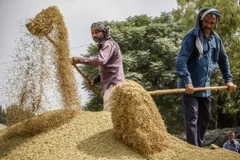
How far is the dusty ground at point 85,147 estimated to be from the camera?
14.9ft

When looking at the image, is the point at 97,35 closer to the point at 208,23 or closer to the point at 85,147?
the point at 208,23

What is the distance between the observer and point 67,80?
17.7ft

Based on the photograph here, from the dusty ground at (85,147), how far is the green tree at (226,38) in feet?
50.6

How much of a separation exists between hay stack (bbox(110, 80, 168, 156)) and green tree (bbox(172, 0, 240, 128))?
51.5ft

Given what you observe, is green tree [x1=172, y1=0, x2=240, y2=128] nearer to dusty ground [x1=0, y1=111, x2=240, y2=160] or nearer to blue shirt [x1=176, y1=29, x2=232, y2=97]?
blue shirt [x1=176, y1=29, x2=232, y2=97]

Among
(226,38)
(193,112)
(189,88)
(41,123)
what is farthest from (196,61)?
(226,38)

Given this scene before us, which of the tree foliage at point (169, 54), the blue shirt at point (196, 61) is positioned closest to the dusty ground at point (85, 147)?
the blue shirt at point (196, 61)

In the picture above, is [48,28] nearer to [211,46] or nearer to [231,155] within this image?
[211,46]

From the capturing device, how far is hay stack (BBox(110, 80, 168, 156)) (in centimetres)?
460

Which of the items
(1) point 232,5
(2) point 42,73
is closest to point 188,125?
(2) point 42,73

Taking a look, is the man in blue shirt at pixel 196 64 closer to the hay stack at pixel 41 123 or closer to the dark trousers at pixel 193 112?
the dark trousers at pixel 193 112

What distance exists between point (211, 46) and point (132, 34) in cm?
1743

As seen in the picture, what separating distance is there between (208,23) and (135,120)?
1.87 m

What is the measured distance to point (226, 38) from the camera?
20.9 metres
